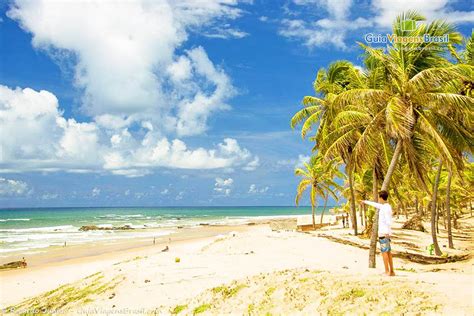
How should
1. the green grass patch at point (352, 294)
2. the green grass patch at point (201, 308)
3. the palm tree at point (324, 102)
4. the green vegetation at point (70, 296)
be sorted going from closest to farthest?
the green grass patch at point (352, 294)
the green grass patch at point (201, 308)
the green vegetation at point (70, 296)
the palm tree at point (324, 102)

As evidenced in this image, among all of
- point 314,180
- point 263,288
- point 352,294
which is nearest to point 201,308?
point 263,288

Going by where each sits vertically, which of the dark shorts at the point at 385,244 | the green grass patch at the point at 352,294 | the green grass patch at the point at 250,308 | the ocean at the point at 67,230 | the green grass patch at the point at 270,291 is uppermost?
the dark shorts at the point at 385,244

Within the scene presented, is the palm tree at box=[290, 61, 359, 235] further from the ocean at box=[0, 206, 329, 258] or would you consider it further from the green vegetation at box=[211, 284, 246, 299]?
the ocean at box=[0, 206, 329, 258]

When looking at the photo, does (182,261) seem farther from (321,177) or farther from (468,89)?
(321,177)

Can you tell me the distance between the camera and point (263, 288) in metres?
10.2

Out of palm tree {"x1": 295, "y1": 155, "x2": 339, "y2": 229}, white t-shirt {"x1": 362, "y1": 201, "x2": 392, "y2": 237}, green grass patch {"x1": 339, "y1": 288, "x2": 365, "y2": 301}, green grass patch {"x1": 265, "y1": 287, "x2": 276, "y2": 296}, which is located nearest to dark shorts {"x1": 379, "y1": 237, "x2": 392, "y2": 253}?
white t-shirt {"x1": 362, "y1": 201, "x2": 392, "y2": 237}

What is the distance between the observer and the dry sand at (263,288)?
8.03 metres

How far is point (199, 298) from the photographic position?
10734 mm

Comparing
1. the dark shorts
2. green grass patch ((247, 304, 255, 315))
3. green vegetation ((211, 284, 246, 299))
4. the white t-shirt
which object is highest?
the white t-shirt

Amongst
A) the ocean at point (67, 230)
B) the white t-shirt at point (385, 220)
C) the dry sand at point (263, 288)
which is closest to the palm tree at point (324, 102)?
the dry sand at point (263, 288)

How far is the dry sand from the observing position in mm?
8031

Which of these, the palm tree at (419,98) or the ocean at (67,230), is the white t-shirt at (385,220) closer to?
the palm tree at (419,98)

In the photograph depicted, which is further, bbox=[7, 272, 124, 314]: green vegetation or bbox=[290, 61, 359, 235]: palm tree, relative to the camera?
bbox=[290, 61, 359, 235]: palm tree

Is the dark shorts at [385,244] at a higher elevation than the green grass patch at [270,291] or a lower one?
higher
